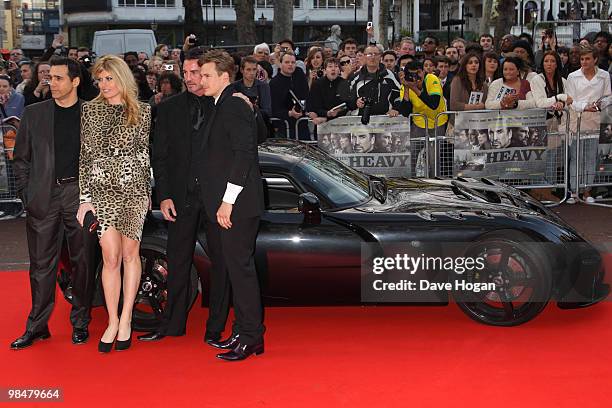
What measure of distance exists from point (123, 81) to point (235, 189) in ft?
3.68

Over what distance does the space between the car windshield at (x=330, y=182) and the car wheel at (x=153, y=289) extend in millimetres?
1050

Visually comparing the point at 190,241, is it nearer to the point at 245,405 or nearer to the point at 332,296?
the point at 332,296

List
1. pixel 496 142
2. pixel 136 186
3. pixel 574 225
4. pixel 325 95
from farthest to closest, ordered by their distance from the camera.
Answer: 1. pixel 325 95
2. pixel 496 142
3. pixel 574 225
4. pixel 136 186

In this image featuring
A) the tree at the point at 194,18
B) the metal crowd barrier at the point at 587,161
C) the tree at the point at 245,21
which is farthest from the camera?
the tree at the point at 194,18

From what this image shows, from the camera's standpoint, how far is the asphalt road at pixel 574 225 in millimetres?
9383

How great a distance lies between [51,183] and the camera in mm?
6293

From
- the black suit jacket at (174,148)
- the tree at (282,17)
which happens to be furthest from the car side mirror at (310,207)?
the tree at (282,17)

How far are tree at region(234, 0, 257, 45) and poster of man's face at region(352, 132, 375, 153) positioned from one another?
18.0 metres

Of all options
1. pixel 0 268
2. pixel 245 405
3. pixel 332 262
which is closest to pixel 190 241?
pixel 332 262

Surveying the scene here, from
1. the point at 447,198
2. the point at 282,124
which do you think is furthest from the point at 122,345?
the point at 282,124

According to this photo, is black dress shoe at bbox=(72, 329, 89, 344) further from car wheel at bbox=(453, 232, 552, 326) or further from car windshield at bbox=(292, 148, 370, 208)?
car wheel at bbox=(453, 232, 552, 326)

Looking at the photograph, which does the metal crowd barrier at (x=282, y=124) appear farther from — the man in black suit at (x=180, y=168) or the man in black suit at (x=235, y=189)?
the man in black suit at (x=235, y=189)

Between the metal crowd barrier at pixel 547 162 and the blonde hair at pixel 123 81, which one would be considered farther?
the metal crowd barrier at pixel 547 162

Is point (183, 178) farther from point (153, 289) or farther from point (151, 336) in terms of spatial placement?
point (151, 336)
